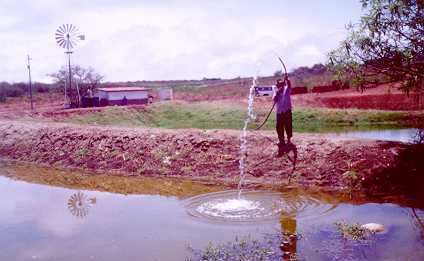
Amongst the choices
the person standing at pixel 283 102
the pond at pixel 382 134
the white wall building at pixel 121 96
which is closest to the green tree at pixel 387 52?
the person standing at pixel 283 102

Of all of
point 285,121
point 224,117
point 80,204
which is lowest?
point 80,204

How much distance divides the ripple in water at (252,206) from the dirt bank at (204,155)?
4.76 feet

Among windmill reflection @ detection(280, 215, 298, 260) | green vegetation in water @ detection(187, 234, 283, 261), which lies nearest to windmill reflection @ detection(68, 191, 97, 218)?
green vegetation in water @ detection(187, 234, 283, 261)

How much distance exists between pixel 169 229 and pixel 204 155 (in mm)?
6280

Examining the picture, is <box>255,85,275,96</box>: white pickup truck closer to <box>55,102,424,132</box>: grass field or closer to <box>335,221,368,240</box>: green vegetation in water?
<box>55,102,424,132</box>: grass field

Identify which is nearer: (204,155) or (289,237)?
(289,237)

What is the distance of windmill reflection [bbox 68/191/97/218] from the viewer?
41.8ft

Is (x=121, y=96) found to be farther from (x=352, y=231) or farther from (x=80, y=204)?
(x=352, y=231)

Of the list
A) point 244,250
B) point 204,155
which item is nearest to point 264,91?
point 204,155

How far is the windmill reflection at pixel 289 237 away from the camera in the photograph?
8703 mm

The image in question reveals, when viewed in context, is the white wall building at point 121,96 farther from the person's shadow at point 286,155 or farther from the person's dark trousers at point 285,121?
the person's dark trousers at point 285,121

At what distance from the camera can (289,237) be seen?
961cm

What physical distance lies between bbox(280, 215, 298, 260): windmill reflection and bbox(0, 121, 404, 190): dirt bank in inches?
134

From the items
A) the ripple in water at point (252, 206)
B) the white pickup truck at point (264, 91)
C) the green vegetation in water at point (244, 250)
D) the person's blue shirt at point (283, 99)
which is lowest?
the green vegetation in water at point (244, 250)
